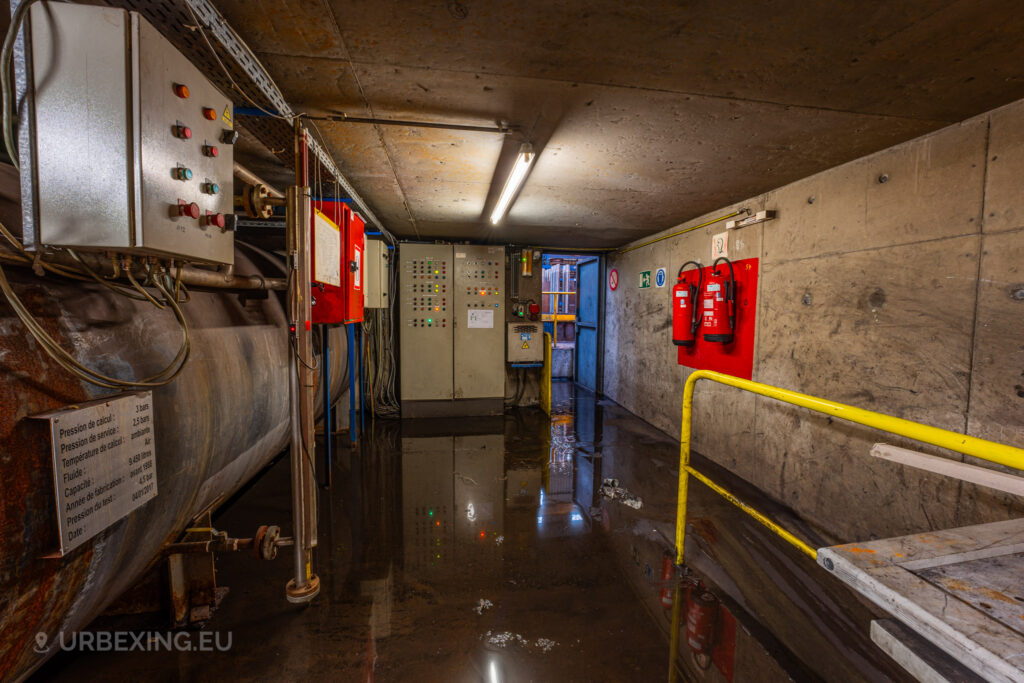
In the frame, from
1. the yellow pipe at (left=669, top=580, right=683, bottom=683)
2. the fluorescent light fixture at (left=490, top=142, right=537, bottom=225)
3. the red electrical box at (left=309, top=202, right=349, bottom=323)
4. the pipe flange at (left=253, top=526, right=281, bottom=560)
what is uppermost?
the fluorescent light fixture at (left=490, top=142, right=537, bottom=225)

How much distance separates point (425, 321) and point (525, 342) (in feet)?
4.38

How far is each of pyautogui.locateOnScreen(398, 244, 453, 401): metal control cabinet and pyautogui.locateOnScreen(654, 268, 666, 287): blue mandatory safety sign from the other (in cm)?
254

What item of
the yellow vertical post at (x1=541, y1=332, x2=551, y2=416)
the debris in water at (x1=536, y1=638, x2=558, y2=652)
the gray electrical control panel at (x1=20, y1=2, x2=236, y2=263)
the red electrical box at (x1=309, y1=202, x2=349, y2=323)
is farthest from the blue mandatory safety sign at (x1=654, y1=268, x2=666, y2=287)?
the gray electrical control panel at (x1=20, y1=2, x2=236, y2=263)

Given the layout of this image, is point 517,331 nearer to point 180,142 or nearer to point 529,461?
point 529,461

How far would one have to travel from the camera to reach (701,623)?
175cm

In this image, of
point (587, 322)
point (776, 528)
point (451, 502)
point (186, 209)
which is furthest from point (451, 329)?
point (776, 528)

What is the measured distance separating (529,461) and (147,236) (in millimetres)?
3163

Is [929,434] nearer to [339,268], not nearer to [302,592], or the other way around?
[302,592]

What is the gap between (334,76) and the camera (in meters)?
1.67

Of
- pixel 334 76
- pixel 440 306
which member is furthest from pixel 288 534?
pixel 440 306

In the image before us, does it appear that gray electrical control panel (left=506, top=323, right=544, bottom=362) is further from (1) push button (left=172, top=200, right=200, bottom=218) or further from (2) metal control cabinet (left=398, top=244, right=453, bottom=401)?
(1) push button (left=172, top=200, right=200, bottom=218)

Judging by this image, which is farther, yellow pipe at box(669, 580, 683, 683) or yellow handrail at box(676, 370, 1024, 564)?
yellow pipe at box(669, 580, 683, 683)

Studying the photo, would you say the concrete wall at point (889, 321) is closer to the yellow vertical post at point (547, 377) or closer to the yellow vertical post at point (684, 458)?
the yellow vertical post at point (684, 458)

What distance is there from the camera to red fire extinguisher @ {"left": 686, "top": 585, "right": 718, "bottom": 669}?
63.4 inches
